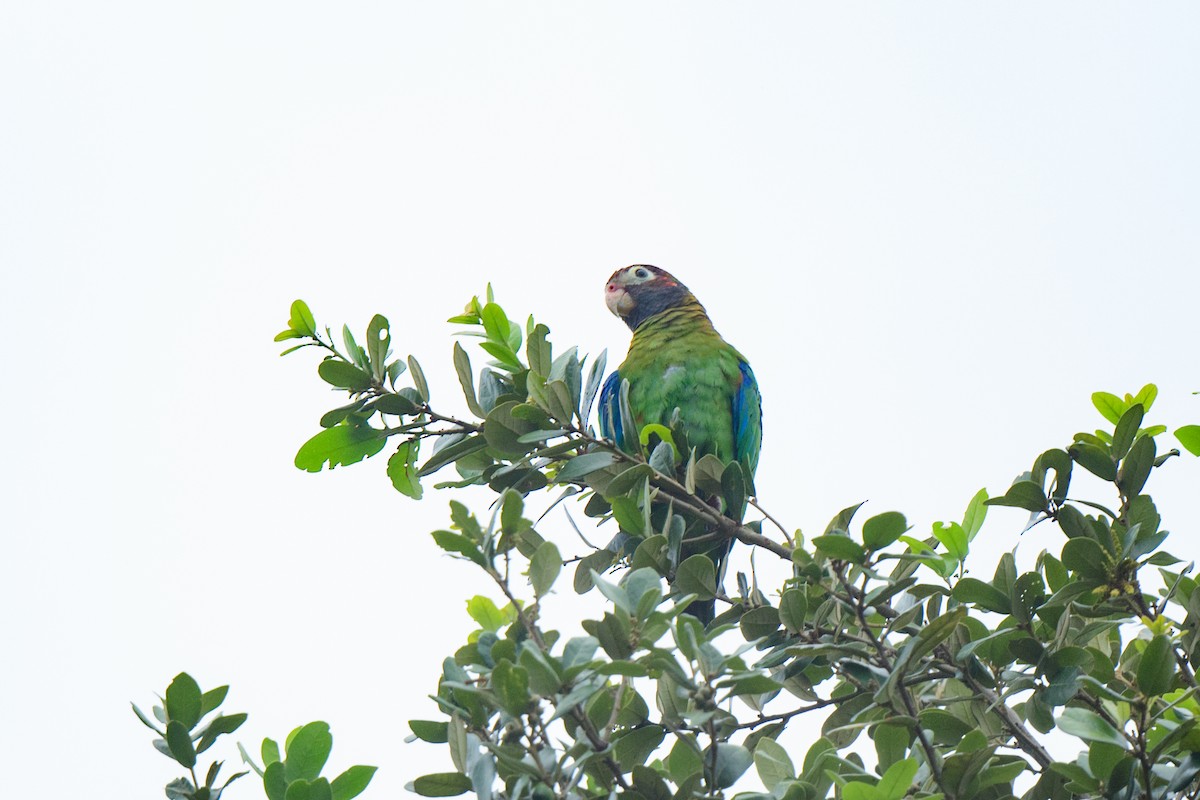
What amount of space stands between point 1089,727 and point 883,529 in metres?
0.44

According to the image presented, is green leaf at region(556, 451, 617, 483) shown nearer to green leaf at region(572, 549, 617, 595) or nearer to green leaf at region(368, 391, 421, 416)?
green leaf at region(572, 549, 617, 595)

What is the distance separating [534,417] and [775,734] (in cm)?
84

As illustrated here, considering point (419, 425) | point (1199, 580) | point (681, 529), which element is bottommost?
point (1199, 580)

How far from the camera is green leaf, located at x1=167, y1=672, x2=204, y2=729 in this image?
6.36 feet

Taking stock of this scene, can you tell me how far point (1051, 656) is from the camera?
6.97 feet

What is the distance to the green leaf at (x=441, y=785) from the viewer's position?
177 cm

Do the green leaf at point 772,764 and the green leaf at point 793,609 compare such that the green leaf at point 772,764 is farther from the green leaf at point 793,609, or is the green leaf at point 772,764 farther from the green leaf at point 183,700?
the green leaf at point 183,700

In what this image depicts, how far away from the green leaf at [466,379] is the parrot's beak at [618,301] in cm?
239

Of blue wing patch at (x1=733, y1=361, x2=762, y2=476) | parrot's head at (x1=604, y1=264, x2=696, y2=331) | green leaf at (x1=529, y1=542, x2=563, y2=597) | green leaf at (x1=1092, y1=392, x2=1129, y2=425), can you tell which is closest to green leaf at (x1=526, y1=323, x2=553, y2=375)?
green leaf at (x1=529, y1=542, x2=563, y2=597)

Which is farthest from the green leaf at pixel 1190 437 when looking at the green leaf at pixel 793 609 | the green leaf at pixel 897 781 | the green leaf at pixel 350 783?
the green leaf at pixel 350 783

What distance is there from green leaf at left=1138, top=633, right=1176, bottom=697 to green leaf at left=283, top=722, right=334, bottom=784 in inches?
53.8

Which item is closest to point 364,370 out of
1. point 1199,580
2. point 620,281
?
point 1199,580

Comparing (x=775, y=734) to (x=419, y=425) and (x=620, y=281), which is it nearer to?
(x=419, y=425)

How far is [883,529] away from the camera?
198 cm
